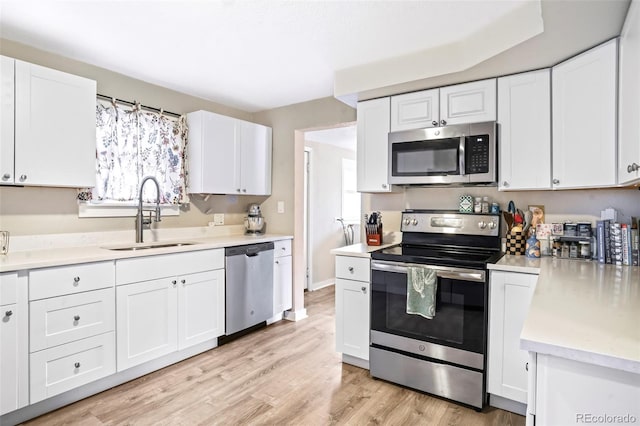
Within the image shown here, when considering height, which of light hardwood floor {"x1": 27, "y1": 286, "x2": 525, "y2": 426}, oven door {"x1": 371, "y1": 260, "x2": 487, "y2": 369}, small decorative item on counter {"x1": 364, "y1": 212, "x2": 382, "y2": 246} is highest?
small decorative item on counter {"x1": 364, "y1": 212, "x2": 382, "y2": 246}

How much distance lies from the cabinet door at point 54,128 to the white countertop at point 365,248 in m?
1.86

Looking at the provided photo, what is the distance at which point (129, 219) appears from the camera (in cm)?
297

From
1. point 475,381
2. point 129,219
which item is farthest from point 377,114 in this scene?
point 129,219

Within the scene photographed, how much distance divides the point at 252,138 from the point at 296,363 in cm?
223

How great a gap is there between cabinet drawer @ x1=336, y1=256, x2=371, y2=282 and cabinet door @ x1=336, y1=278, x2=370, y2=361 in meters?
0.04

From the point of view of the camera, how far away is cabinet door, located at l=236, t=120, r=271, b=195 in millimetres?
3617

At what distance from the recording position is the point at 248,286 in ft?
10.8

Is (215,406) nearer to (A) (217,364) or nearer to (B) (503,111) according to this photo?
(A) (217,364)

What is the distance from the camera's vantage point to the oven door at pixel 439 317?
2.13 meters

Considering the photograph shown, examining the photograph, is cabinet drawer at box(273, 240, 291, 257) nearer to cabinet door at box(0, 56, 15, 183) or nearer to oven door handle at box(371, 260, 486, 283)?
oven door handle at box(371, 260, 486, 283)

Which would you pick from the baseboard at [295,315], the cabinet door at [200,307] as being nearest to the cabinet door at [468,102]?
the cabinet door at [200,307]

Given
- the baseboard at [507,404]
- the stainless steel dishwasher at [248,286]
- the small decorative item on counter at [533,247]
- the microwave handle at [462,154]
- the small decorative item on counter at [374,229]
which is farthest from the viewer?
the stainless steel dishwasher at [248,286]

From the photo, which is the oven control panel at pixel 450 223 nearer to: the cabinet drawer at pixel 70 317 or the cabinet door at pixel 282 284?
the cabinet door at pixel 282 284

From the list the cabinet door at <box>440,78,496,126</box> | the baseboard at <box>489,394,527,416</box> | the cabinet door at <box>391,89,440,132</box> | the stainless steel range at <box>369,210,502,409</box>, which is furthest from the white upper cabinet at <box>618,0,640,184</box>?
the baseboard at <box>489,394,527,416</box>
